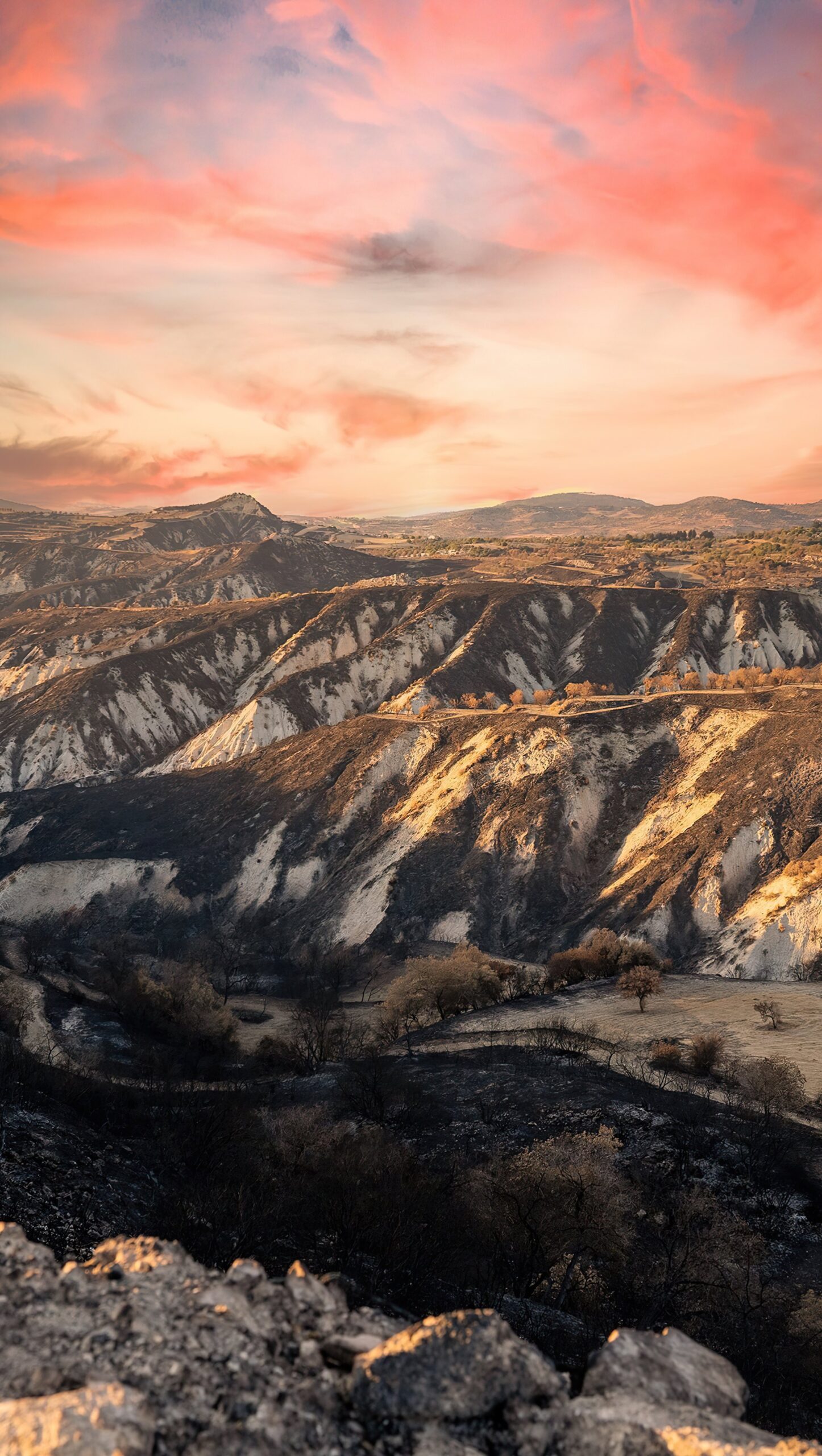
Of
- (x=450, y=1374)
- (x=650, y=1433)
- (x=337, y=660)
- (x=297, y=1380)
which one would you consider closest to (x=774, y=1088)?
(x=650, y=1433)

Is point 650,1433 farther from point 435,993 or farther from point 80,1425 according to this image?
point 435,993

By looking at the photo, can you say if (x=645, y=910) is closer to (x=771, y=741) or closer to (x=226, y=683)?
(x=771, y=741)

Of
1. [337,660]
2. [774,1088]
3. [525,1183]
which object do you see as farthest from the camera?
[337,660]

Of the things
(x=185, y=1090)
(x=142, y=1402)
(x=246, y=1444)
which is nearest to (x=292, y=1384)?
(x=246, y=1444)

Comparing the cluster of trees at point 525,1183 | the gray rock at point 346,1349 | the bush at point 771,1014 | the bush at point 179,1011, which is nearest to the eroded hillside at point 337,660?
the bush at point 179,1011

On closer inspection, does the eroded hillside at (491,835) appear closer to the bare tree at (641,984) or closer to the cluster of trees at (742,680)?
the bare tree at (641,984)

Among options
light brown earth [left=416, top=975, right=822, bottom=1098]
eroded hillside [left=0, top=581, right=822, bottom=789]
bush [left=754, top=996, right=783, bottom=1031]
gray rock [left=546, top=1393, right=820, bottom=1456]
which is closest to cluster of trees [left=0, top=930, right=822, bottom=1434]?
light brown earth [left=416, top=975, right=822, bottom=1098]

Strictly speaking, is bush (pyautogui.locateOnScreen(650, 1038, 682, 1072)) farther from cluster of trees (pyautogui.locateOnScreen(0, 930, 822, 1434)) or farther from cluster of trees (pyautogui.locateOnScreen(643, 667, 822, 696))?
cluster of trees (pyautogui.locateOnScreen(643, 667, 822, 696))
